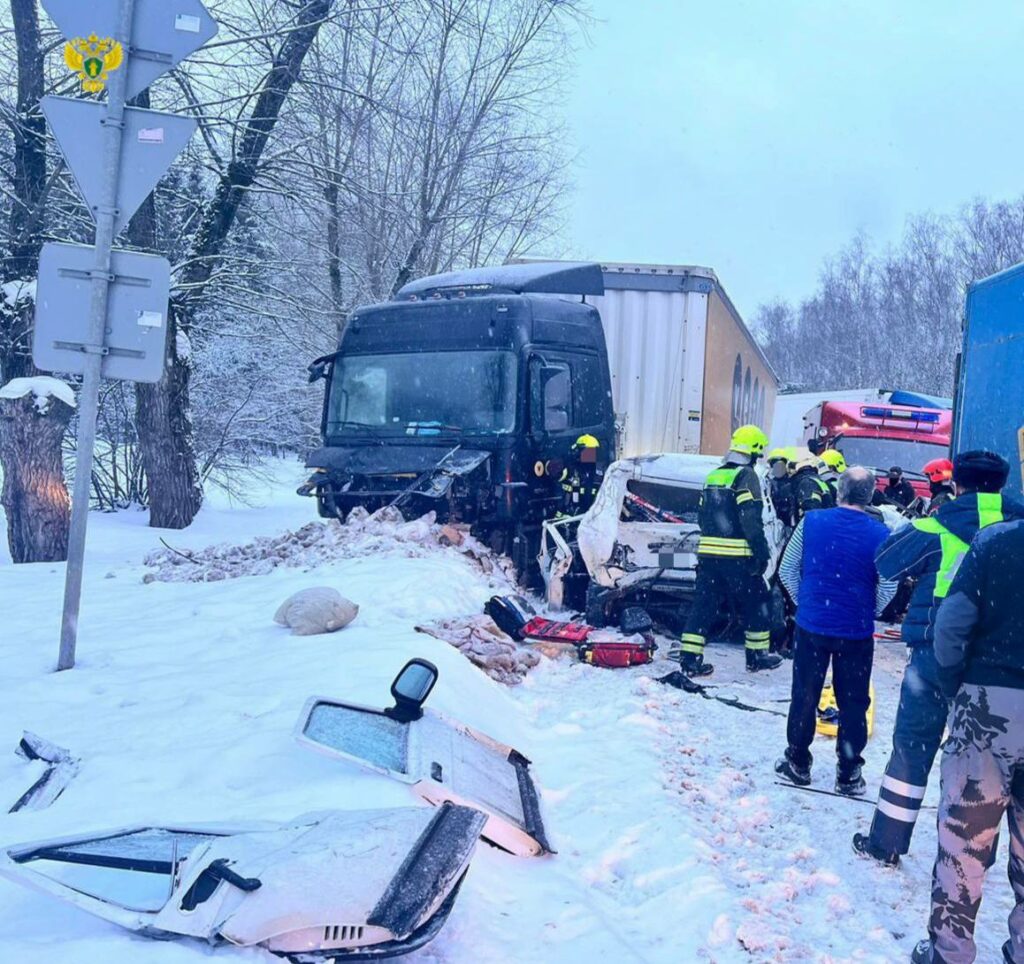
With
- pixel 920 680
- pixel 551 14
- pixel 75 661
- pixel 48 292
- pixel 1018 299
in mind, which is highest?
pixel 551 14

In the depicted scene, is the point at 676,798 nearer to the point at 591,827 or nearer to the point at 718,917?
the point at 591,827

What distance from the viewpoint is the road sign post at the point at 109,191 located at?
504cm

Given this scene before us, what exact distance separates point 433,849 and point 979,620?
1.92 metres

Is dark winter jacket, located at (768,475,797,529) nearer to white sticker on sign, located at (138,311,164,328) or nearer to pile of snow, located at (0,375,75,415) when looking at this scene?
white sticker on sign, located at (138,311,164,328)

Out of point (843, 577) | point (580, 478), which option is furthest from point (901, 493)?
point (843, 577)

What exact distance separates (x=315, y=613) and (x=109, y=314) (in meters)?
2.37

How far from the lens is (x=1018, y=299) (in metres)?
6.97

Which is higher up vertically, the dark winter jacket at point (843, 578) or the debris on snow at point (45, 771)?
the dark winter jacket at point (843, 578)

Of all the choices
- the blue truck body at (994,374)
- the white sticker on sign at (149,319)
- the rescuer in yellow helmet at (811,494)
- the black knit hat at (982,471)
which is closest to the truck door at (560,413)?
the rescuer in yellow helmet at (811,494)

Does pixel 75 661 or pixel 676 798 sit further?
pixel 75 661

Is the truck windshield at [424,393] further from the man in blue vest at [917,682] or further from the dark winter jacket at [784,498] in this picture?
the man in blue vest at [917,682]

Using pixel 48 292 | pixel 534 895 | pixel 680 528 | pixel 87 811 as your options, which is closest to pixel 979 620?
pixel 534 895

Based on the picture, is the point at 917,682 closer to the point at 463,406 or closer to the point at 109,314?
the point at 109,314

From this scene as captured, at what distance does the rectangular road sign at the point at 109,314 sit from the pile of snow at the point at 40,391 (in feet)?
18.1
